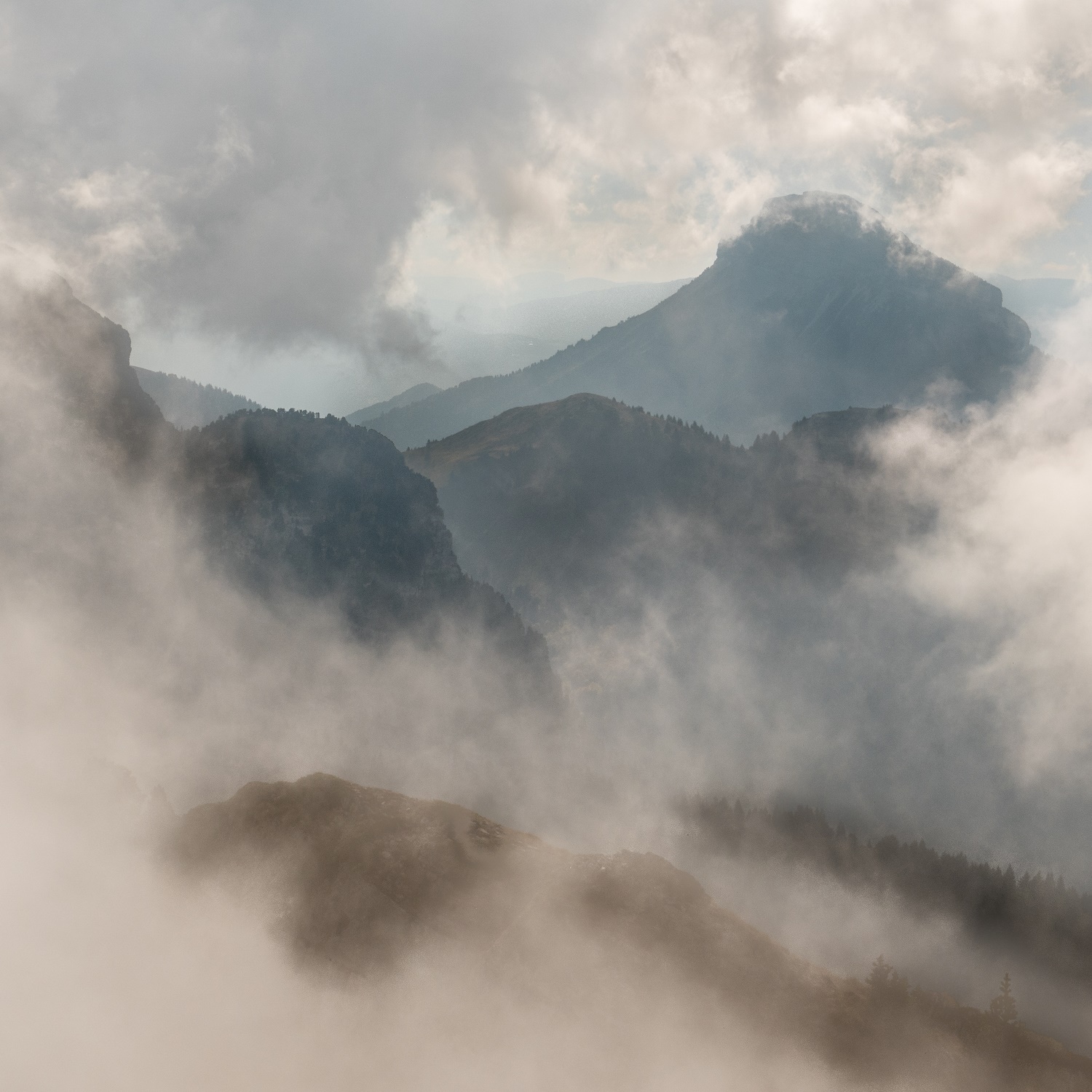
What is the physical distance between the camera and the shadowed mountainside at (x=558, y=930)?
4951 inches

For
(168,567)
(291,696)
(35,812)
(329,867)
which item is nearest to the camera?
(329,867)

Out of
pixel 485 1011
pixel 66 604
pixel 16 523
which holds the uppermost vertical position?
pixel 16 523

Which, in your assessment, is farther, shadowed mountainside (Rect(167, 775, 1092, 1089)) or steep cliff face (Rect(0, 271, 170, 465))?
steep cliff face (Rect(0, 271, 170, 465))

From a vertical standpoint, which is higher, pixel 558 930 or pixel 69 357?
pixel 69 357

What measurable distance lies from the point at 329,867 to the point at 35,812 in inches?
2160

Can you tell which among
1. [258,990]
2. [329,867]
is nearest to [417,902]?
[329,867]

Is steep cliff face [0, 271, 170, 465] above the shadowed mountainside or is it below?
above

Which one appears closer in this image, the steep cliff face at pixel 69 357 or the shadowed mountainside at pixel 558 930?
the shadowed mountainside at pixel 558 930

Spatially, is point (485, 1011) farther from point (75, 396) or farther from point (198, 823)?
point (75, 396)

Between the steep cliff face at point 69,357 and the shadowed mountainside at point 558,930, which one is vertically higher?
the steep cliff face at point 69,357

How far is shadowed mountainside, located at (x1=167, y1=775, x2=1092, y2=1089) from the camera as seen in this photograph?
4951 inches

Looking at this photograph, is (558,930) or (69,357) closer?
(558,930)

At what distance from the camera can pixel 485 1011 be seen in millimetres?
124062

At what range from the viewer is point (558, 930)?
13125 cm
